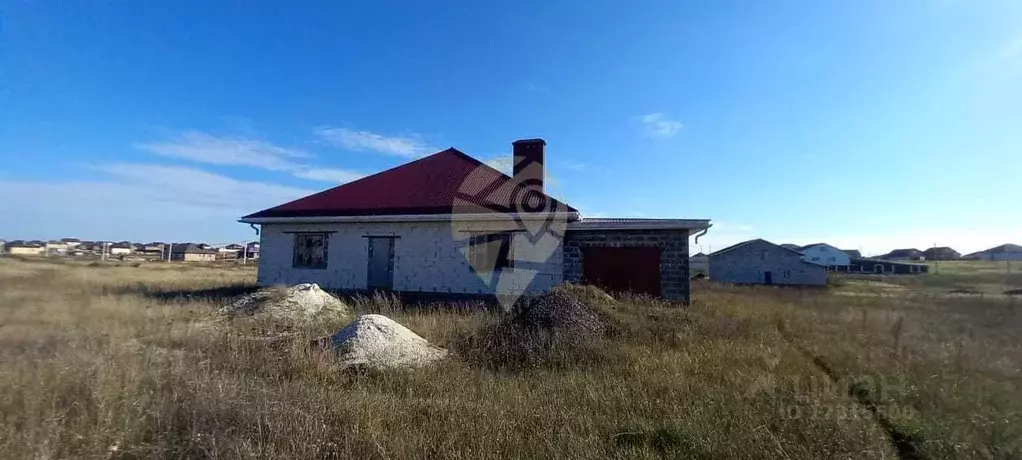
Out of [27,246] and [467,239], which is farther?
[27,246]

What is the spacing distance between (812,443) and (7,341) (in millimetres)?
9204

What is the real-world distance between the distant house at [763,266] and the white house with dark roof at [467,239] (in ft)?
95.7

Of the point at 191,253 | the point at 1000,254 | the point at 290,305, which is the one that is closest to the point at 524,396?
the point at 290,305

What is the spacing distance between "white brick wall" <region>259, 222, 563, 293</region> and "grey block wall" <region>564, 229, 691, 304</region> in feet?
1.26

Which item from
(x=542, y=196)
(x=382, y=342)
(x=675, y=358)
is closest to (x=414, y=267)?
(x=542, y=196)

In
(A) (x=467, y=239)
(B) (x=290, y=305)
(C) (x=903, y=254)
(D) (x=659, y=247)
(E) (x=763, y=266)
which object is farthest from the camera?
(C) (x=903, y=254)

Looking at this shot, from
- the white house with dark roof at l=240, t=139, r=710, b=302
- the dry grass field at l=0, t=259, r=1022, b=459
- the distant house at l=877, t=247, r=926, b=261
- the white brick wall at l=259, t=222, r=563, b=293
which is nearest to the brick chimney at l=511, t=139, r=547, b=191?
the white house with dark roof at l=240, t=139, r=710, b=302

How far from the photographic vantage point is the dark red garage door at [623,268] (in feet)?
38.9

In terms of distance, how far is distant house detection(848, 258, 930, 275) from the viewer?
43.0m

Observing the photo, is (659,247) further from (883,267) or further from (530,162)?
(883,267)

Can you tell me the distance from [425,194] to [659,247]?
663 cm

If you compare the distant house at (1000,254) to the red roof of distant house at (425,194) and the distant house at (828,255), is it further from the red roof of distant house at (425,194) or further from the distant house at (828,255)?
the red roof of distant house at (425,194)

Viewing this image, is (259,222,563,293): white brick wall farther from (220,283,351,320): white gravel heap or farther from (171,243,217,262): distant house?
(171,243,217,262): distant house

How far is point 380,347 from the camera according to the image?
5.89 metres
